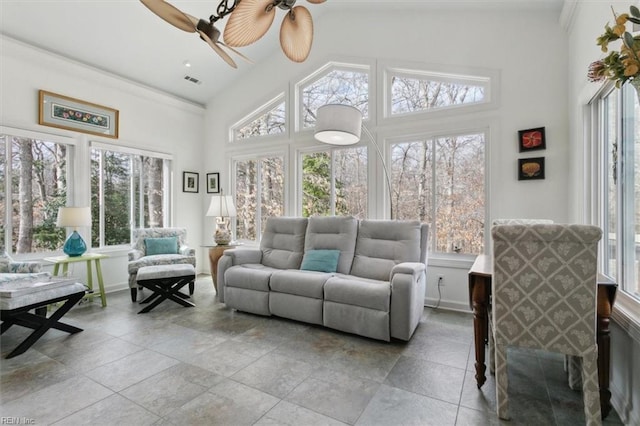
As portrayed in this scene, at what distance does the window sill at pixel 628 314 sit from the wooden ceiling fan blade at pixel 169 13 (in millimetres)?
3084

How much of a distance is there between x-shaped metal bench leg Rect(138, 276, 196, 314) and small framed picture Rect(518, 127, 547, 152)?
4.10 m

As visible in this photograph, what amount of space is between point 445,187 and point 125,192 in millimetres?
4639

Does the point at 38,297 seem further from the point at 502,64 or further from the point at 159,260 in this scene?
the point at 502,64

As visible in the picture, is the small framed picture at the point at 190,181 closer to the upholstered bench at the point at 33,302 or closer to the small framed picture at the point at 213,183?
the small framed picture at the point at 213,183

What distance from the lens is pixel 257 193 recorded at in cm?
527

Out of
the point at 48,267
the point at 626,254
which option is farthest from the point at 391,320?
the point at 48,267

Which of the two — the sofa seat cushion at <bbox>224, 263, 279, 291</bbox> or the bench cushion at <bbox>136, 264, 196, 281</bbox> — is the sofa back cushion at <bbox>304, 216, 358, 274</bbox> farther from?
the bench cushion at <bbox>136, 264, 196, 281</bbox>

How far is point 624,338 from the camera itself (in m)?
1.77

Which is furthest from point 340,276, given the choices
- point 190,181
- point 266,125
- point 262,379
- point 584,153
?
point 190,181

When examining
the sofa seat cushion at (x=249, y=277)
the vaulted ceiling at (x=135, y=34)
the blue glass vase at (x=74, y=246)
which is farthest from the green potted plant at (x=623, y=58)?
the blue glass vase at (x=74, y=246)

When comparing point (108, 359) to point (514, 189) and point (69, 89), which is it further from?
point (514, 189)

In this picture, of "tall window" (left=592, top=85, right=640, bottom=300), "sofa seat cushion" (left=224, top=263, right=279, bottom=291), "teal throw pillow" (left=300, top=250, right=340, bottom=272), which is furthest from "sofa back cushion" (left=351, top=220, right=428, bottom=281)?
"tall window" (left=592, top=85, right=640, bottom=300)

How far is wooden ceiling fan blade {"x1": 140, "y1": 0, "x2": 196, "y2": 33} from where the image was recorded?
5.83 ft

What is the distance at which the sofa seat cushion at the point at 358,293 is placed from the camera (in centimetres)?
271
